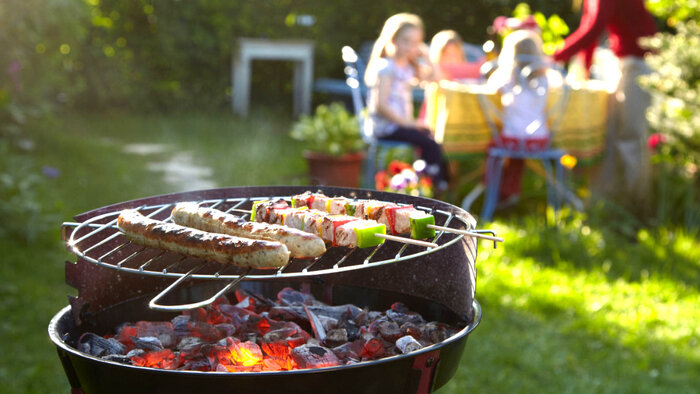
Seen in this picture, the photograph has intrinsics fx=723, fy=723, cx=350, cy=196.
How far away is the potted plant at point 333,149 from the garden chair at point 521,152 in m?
1.25

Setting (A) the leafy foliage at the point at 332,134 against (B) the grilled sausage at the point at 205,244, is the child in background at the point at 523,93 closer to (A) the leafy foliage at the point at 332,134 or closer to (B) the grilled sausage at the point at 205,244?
(A) the leafy foliage at the point at 332,134

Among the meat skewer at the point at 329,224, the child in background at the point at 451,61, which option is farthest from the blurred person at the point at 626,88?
the meat skewer at the point at 329,224

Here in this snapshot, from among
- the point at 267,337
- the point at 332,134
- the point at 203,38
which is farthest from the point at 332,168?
the point at 203,38

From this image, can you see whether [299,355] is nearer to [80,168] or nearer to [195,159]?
[80,168]

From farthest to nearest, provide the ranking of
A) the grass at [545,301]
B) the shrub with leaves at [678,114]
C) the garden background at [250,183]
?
the shrub with leaves at [678,114] → the garden background at [250,183] → the grass at [545,301]

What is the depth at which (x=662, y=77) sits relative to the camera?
4941mm

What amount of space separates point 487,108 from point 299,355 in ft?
12.6

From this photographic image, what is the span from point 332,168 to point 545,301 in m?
2.47

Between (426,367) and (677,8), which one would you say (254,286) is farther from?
(677,8)

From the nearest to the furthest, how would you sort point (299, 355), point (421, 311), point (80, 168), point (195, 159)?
point (299, 355)
point (421, 311)
point (80, 168)
point (195, 159)

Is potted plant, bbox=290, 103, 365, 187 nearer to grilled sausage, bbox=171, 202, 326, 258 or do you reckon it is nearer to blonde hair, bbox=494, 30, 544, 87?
blonde hair, bbox=494, 30, 544, 87

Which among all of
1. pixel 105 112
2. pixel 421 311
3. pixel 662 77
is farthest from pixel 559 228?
pixel 105 112

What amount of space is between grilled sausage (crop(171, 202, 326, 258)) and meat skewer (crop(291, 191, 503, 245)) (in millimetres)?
303

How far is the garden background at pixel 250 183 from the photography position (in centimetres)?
358
